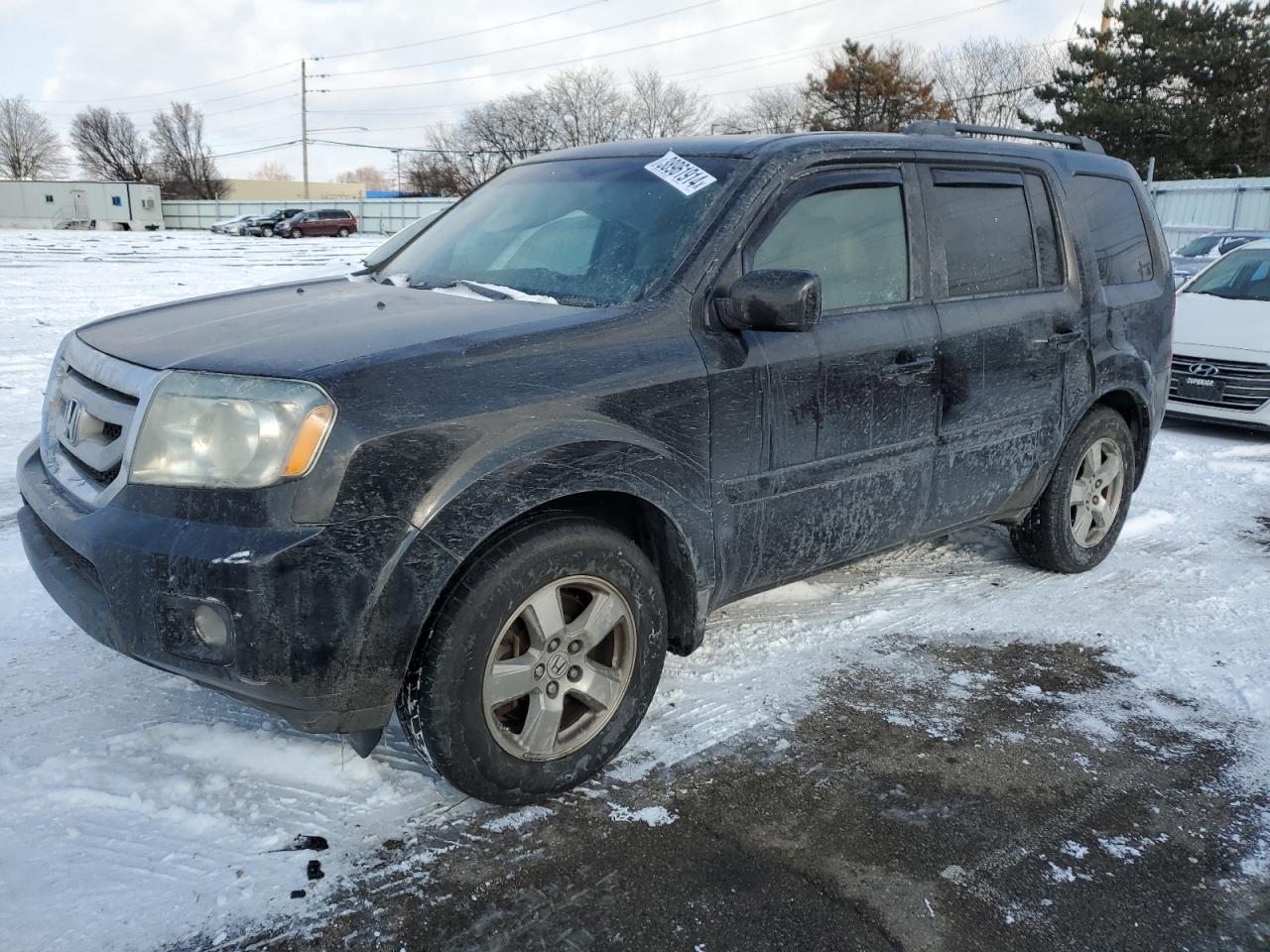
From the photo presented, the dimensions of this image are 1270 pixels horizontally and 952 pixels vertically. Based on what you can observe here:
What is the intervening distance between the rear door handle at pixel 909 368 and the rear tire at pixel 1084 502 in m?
1.24

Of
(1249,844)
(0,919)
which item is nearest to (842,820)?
(1249,844)

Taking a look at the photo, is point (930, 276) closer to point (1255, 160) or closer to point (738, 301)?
point (738, 301)

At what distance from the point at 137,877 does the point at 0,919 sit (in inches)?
11.3

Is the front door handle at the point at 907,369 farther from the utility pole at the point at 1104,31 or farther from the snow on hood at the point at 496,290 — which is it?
the utility pole at the point at 1104,31

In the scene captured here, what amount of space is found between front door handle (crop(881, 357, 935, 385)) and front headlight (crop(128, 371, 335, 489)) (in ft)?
6.51

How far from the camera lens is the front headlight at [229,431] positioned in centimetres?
237

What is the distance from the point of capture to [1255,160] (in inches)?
1555

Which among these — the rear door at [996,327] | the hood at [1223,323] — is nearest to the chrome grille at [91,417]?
the rear door at [996,327]

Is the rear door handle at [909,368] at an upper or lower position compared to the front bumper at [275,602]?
upper

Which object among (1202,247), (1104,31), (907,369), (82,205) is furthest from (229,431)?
(82,205)

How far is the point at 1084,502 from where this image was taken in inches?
189

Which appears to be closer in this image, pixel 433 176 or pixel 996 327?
pixel 996 327

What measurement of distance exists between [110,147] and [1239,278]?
89.5 metres

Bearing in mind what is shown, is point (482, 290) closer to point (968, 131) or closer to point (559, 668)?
point (559, 668)
